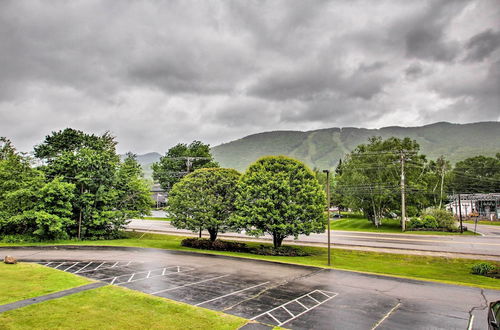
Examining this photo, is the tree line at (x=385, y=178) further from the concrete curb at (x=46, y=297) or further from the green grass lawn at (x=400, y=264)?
the concrete curb at (x=46, y=297)

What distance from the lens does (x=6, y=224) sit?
30.5 metres

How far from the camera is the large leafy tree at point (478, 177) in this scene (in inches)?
3457

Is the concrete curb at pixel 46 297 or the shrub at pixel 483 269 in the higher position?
the concrete curb at pixel 46 297

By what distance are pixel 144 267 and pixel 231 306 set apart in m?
10.1

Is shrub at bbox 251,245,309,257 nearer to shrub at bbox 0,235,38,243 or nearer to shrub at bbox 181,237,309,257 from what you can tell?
shrub at bbox 181,237,309,257

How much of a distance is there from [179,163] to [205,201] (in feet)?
150

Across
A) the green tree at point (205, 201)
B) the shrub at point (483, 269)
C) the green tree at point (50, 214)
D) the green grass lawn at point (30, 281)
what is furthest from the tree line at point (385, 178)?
the green tree at point (50, 214)

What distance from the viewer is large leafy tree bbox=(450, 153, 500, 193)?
87812mm

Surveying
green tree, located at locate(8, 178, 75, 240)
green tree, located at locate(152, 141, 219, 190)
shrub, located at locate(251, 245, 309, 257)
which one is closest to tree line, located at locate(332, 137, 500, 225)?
shrub, located at locate(251, 245, 309, 257)

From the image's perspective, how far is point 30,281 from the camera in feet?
51.8

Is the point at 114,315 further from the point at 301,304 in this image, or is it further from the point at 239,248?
the point at 239,248

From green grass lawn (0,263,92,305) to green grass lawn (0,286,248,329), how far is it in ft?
6.19

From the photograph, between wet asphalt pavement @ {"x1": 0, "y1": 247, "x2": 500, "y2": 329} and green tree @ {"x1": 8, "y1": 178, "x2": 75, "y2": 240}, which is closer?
wet asphalt pavement @ {"x1": 0, "y1": 247, "x2": 500, "y2": 329}

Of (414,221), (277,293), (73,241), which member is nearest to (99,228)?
(73,241)
